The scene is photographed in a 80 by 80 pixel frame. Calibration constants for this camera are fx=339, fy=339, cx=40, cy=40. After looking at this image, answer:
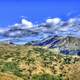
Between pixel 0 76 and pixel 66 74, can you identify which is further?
pixel 66 74

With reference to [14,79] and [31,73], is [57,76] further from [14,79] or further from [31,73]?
[14,79]

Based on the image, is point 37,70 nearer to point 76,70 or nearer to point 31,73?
point 31,73

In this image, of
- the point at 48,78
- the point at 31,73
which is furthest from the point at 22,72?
the point at 48,78

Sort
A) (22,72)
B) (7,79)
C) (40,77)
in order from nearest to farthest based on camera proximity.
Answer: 1. (7,79)
2. (40,77)
3. (22,72)

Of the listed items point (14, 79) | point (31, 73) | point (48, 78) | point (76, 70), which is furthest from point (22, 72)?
point (14, 79)

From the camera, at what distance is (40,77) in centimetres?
17650

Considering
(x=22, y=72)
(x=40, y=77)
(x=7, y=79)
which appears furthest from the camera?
(x=22, y=72)

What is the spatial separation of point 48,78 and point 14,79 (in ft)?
195

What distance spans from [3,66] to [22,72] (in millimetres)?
15102

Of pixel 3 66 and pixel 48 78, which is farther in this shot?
pixel 3 66

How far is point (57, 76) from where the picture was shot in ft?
622

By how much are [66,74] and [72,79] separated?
1737cm

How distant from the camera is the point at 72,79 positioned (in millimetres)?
181125

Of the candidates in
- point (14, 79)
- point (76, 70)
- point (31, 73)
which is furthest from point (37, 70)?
point (14, 79)
